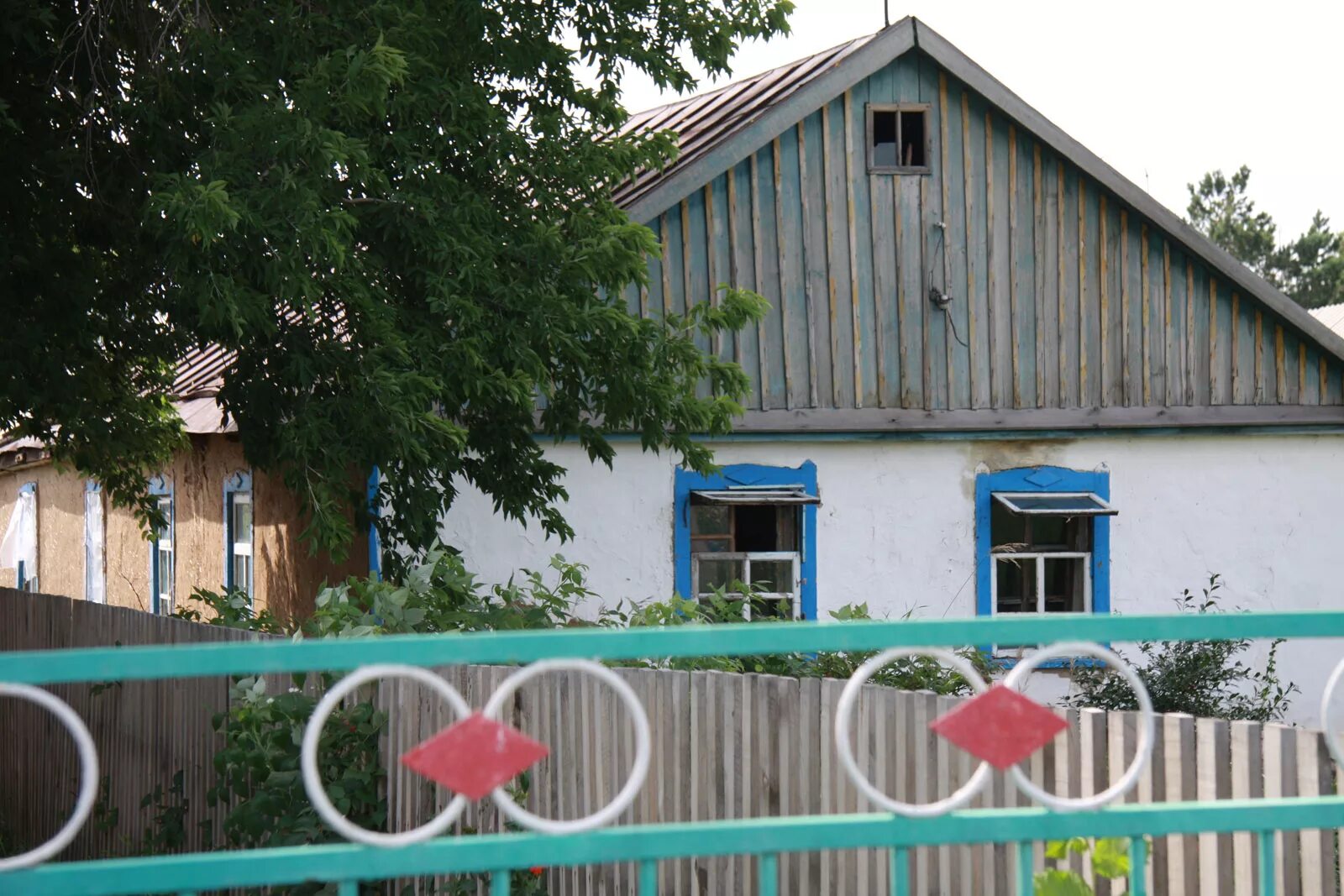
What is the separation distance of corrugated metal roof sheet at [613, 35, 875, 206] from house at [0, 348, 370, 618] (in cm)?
391

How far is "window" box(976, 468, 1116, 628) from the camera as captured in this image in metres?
12.5

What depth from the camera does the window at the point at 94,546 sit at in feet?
59.9

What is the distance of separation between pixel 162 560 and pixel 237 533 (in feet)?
9.22

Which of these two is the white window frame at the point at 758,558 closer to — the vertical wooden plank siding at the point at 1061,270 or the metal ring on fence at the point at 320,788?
the vertical wooden plank siding at the point at 1061,270

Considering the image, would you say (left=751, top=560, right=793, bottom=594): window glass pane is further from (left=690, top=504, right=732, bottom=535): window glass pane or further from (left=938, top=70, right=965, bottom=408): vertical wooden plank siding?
(left=938, top=70, right=965, bottom=408): vertical wooden plank siding

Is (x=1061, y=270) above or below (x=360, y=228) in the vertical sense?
above

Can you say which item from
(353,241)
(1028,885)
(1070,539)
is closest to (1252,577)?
(1070,539)

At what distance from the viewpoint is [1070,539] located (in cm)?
1297

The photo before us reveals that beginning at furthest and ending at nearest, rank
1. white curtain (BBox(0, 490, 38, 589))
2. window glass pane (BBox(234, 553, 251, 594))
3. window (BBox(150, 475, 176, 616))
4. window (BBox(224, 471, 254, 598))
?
white curtain (BBox(0, 490, 38, 589)), window (BBox(150, 475, 176, 616)), window (BBox(224, 471, 254, 598)), window glass pane (BBox(234, 553, 251, 594))

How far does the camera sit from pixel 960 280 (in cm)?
1272

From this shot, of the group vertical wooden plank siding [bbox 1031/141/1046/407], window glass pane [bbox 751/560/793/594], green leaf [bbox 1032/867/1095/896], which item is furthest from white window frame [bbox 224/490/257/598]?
green leaf [bbox 1032/867/1095/896]

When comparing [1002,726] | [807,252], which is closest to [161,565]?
[807,252]

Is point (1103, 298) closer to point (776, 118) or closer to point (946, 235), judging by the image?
point (946, 235)

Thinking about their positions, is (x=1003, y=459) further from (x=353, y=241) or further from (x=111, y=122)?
(x=111, y=122)
